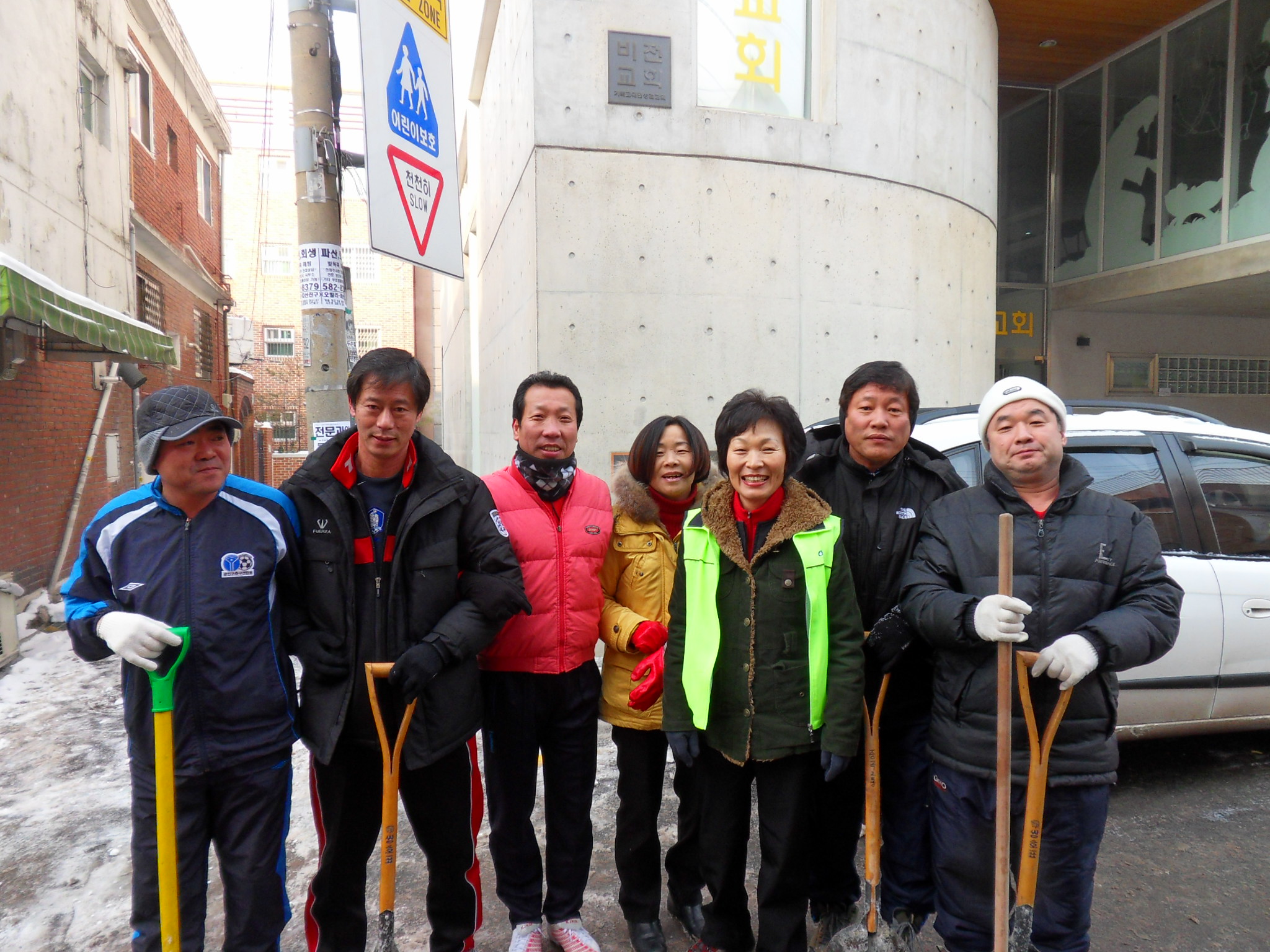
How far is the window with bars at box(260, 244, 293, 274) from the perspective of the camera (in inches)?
1260

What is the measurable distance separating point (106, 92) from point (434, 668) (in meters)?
11.2

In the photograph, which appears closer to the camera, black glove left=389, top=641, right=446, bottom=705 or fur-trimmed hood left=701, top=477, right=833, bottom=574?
black glove left=389, top=641, right=446, bottom=705

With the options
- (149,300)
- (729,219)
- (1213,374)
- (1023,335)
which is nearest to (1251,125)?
(1023,335)

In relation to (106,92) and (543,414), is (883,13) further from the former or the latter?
(106,92)

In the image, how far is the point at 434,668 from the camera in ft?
7.75

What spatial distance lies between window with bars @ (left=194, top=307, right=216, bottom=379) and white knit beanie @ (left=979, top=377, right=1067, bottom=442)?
1592 centimetres

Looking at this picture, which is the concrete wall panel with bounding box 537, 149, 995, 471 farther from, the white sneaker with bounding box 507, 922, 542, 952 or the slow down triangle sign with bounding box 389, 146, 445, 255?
the white sneaker with bounding box 507, 922, 542, 952

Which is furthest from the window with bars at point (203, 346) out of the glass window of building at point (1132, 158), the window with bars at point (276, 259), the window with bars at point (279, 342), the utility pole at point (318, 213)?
the window with bars at point (276, 259)

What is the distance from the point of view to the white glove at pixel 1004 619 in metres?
2.11

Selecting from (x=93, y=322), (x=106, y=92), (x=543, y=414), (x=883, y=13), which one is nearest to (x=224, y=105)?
(x=106, y=92)

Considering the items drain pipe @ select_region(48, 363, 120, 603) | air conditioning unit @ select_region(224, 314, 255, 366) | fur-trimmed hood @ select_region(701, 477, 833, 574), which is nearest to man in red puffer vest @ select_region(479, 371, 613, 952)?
fur-trimmed hood @ select_region(701, 477, 833, 574)

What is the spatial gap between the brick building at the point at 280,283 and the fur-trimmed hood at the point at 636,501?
23413 mm

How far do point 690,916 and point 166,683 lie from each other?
1926mm

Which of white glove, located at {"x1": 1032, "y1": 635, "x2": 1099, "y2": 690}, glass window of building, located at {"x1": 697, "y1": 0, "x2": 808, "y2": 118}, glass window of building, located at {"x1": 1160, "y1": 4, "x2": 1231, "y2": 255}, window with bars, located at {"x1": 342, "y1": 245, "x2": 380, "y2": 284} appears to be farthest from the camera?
window with bars, located at {"x1": 342, "y1": 245, "x2": 380, "y2": 284}
